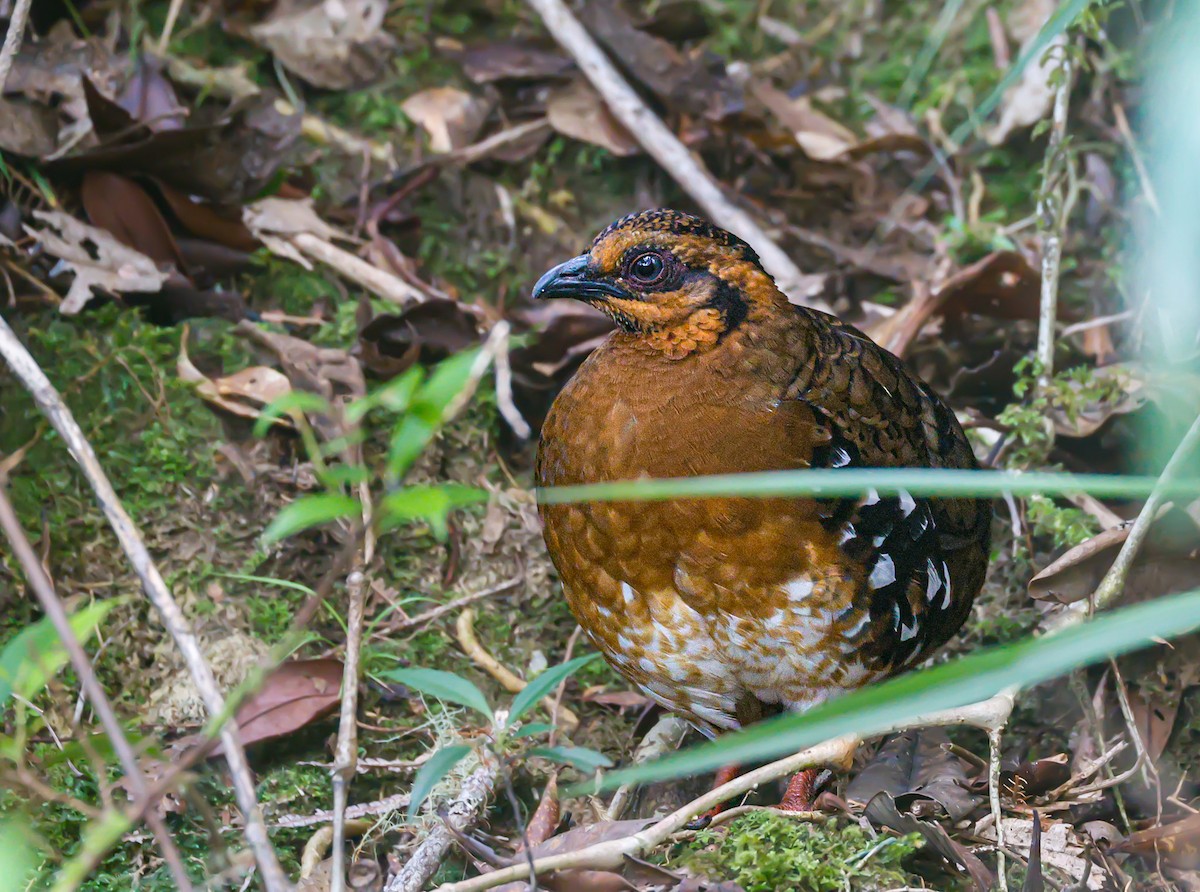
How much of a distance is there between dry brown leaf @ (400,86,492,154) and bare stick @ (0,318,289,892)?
9.53ft

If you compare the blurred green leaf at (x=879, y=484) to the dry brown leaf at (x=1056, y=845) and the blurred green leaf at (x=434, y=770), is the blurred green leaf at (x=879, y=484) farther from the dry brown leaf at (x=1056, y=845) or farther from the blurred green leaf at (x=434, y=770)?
the dry brown leaf at (x=1056, y=845)

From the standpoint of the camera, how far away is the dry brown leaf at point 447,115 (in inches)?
198

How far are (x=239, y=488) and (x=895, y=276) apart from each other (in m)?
2.75

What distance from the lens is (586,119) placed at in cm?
511

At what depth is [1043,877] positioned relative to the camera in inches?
114

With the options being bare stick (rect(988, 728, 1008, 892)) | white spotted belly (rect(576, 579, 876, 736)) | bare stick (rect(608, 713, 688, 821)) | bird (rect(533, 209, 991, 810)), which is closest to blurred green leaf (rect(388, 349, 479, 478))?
bird (rect(533, 209, 991, 810))

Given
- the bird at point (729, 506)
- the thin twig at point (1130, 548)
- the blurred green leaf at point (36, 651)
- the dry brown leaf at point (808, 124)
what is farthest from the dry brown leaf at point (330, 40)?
the blurred green leaf at point (36, 651)

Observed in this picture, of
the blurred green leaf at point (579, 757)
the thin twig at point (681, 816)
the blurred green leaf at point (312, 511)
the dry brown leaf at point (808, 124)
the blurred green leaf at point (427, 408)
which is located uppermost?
the blurred green leaf at point (427, 408)

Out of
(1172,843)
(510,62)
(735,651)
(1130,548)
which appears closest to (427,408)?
(735,651)

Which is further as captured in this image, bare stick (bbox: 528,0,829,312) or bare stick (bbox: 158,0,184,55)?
bare stick (bbox: 528,0,829,312)

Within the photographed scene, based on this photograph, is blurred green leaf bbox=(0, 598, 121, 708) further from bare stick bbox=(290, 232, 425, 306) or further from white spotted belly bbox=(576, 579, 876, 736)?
bare stick bbox=(290, 232, 425, 306)

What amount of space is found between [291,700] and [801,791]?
4.75 ft

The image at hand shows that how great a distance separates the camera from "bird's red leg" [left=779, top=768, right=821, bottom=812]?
3188 mm

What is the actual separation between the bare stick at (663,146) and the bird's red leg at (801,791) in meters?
2.09
